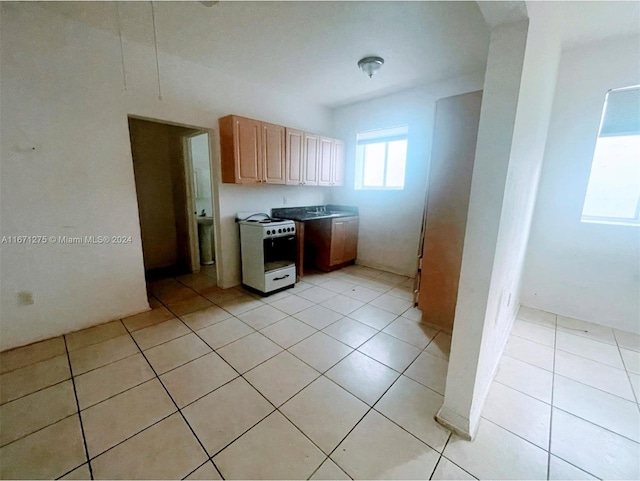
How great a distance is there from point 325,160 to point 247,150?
1.47 m

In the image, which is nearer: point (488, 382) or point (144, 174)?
point (488, 382)

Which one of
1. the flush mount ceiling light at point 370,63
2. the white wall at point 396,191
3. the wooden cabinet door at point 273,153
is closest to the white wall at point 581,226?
the white wall at point 396,191

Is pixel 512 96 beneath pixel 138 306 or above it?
above

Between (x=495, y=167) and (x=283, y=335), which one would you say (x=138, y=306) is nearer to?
(x=283, y=335)

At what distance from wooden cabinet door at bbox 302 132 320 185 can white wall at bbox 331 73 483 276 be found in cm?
78

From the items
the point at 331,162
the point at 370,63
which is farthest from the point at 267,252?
the point at 370,63

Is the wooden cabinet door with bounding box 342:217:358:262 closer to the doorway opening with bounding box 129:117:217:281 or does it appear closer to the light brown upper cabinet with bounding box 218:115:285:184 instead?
the light brown upper cabinet with bounding box 218:115:285:184

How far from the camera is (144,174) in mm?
3803

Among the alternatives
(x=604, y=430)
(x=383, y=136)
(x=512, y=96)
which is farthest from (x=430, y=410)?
(x=383, y=136)

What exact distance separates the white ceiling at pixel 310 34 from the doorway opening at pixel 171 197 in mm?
1388

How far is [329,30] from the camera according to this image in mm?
2158

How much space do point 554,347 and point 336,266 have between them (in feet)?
9.28

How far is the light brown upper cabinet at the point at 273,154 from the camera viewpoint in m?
2.99

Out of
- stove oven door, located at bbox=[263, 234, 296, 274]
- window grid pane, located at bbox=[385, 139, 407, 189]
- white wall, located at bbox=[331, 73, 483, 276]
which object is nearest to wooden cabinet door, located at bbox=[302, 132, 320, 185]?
white wall, located at bbox=[331, 73, 483, 276]
